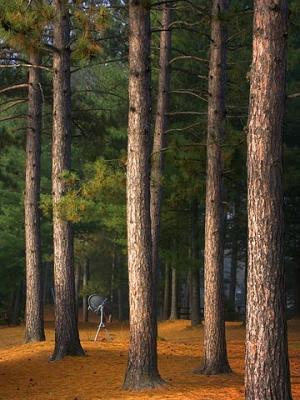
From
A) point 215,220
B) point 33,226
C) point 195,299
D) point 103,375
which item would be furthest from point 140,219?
point 195,299

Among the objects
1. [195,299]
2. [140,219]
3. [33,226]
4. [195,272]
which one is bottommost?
[195,299]

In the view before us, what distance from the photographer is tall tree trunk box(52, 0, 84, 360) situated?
44.5 ft

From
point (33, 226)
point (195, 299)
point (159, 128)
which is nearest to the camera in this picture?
point (159, 128)

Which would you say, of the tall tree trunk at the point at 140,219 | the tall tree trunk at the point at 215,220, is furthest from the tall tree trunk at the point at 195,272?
the tall tree trunk at the point at 140,219

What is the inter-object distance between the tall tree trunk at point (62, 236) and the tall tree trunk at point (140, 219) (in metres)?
3.81

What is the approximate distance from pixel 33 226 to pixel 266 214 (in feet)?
35.8

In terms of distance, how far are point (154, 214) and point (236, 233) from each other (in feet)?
48.7

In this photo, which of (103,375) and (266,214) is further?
(103,375)

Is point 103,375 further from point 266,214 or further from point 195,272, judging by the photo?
point 195,272

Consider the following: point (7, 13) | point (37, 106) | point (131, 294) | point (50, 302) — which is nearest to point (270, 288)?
point (131, 294)

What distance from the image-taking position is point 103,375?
11375 mm

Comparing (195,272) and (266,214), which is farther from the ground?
(266,214)

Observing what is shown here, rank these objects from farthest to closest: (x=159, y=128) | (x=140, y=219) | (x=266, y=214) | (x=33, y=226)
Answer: (x=33, y=226) → (x=159, y=128) → (x=140, y=219) → (x=266, y=214)

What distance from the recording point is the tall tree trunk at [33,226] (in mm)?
16766
